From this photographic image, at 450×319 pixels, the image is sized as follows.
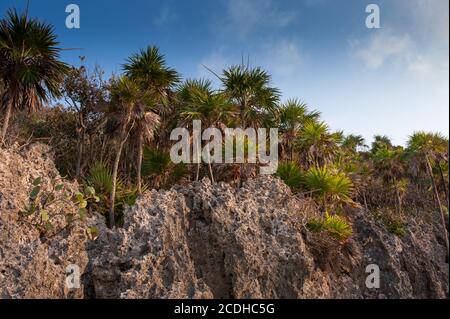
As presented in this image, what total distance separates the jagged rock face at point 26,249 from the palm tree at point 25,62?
2382mm

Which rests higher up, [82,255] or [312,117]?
[312,117]

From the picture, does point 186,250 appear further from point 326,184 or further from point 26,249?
point 326,184

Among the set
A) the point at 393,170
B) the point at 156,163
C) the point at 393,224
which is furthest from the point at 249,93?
the point at 393,170

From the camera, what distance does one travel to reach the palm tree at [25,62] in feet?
40.9

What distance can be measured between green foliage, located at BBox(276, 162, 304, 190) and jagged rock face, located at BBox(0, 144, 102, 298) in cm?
822

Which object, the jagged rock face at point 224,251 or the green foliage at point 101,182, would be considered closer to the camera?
the jagged rock face at point 224,251

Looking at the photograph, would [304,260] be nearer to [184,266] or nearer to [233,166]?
[184,266]

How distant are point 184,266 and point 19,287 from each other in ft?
13.3

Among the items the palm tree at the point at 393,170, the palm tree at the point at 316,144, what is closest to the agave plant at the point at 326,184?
the palm tree at the point at 316,144

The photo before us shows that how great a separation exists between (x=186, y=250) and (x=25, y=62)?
839 centimetres

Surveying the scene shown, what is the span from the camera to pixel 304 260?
38.7 feet

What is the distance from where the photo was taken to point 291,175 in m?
15.5

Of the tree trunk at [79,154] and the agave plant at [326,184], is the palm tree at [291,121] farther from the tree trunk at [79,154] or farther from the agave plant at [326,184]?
the tree trunk at [79,154]
